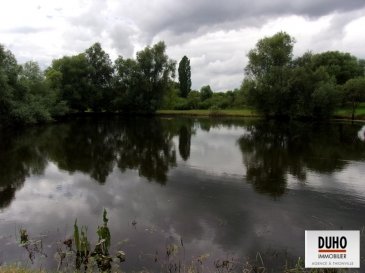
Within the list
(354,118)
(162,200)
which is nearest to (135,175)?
(162,200)

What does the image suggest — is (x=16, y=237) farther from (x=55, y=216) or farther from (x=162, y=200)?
(x=162, y=200)

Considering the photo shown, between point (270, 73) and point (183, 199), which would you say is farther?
point (270, 73)

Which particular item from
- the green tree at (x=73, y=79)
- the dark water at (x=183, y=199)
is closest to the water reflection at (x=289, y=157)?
the dark water at (x=183, y=199)

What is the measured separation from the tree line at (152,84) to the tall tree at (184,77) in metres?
11.1

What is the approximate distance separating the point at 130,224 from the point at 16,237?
12.3 feet

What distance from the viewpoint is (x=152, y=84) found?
80.9m

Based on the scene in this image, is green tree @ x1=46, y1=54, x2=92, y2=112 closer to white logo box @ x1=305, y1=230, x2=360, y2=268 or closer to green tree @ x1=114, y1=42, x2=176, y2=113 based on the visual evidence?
green tree @ x1=114, y1=42, x2=176, y2=113

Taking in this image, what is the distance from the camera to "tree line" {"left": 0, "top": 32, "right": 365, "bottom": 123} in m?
50.7

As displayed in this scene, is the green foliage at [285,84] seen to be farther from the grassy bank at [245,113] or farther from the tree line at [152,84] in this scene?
the grassy bank at [245,113]

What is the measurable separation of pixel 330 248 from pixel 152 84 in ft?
253

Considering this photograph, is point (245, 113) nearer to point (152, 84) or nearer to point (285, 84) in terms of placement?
point (285, 84)

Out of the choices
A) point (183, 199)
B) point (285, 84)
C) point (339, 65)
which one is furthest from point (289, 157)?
point (339, 65)

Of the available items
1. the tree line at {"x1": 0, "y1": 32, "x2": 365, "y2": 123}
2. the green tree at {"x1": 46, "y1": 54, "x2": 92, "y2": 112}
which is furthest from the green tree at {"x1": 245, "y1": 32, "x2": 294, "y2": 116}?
the green tree at {"x1": 46, "y1": 54, "x2": 92, "y2": 112}

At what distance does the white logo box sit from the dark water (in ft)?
12.3
